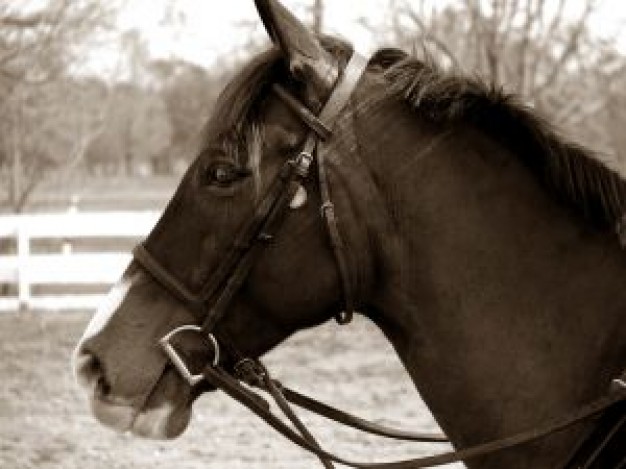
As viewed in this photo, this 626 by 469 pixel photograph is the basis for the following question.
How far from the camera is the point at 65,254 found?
13.2m

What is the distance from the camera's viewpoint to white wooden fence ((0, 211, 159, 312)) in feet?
42.3

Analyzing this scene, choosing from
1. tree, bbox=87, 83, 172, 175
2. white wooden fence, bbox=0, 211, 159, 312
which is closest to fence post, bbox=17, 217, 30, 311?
white wooden fence, bbox=0, 211, 159, 312

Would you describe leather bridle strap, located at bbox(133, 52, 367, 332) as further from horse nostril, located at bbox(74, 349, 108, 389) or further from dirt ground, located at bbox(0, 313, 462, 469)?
dirt ground, located at bbox(0, 313, 462, 469)

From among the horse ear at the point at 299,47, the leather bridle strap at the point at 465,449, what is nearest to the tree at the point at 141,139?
the leather bridle strap at the point at 465,449

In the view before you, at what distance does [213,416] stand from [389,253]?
5858 mm

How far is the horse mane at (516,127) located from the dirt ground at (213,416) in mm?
4167

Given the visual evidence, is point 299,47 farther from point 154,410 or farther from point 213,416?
point 213,416

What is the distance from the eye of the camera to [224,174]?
A: 2.48 m

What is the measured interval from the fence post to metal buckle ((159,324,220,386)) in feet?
35.9

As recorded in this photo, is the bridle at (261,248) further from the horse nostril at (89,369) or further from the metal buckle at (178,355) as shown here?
the horse nostril at (89,369)

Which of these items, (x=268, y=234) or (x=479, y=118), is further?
(x=479, y=118)

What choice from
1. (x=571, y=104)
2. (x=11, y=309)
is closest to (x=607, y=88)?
(x=571, y=104)

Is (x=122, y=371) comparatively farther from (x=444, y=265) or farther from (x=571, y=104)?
(x=571, y=104)

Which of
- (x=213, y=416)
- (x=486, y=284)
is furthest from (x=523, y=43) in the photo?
(x=486, y=284)
